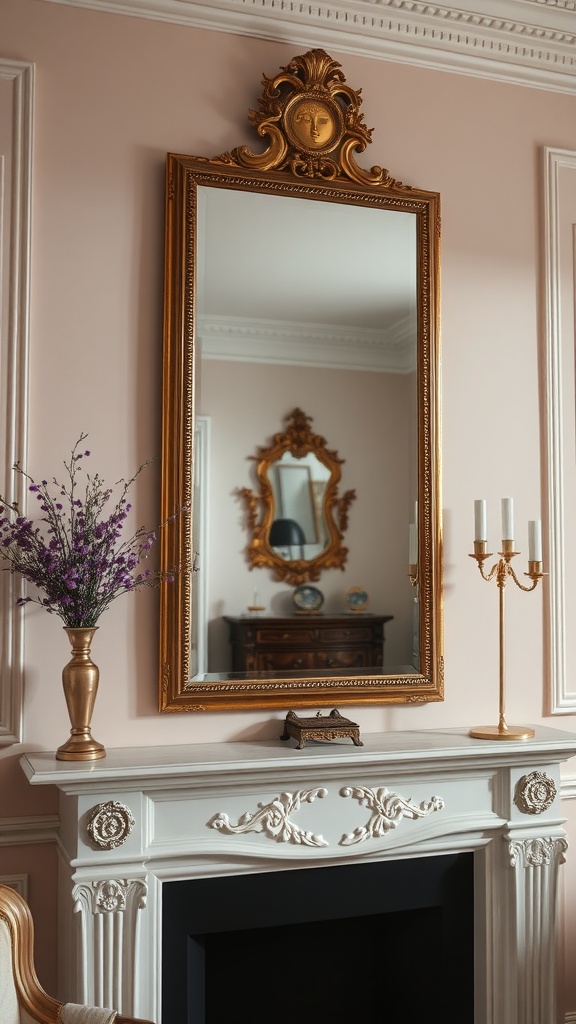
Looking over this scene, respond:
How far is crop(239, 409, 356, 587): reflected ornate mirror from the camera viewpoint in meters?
2.79

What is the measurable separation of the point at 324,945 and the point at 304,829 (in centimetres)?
69

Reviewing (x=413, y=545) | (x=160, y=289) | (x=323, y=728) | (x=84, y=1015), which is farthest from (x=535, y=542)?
(x=84, y=1015)

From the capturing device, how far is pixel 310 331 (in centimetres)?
287

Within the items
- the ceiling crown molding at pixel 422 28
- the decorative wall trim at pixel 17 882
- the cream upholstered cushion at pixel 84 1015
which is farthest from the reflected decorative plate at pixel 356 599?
the ceiling crown molding at pixel 422 28

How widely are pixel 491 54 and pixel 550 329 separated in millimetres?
955

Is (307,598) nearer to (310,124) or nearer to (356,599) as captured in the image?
(356,599)

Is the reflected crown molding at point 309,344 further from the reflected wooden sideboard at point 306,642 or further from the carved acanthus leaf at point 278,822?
the carved acanthus leaf at point 278,822

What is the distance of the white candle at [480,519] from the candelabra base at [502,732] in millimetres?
586

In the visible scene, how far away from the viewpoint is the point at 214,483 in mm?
2740

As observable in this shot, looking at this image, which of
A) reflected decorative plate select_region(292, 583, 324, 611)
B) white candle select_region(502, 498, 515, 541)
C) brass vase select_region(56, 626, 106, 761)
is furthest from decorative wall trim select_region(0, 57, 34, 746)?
white candle select_region(502, 498, 515, 541)

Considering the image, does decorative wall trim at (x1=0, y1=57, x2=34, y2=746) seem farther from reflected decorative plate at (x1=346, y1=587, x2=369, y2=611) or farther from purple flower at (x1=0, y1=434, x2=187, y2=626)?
reflected decorative plate at (x1=346, y1=587, x2=369, y2=611)

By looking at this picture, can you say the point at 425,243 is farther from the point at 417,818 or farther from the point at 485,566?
the point at 417,818

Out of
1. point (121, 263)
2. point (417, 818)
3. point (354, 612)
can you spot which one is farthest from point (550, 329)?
point (417, 818)

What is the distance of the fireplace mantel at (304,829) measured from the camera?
7.64 feet
